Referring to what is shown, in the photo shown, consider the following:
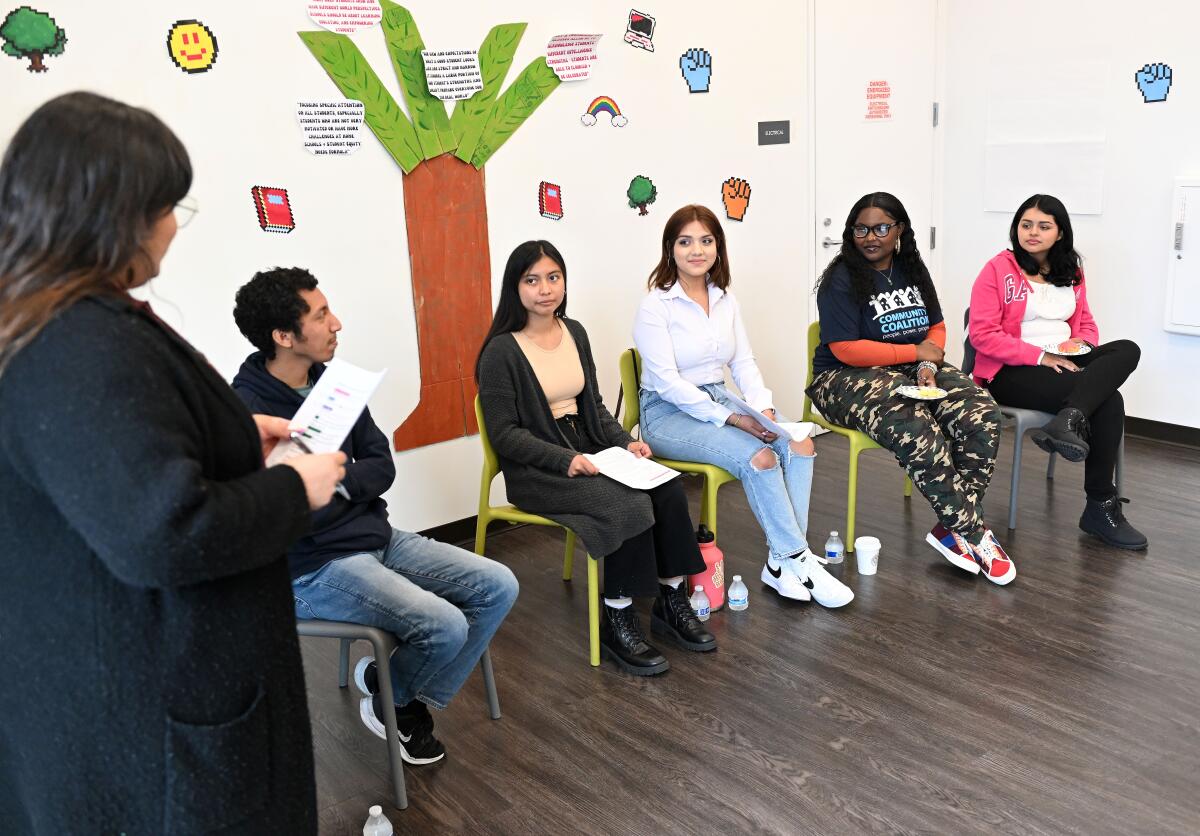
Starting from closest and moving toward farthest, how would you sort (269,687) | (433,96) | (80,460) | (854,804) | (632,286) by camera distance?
(80,460) → (269,687) → (854,804) → (433,96) → (632,286)

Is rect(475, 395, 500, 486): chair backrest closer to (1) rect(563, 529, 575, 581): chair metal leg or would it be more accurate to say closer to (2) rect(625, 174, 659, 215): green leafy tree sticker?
(1) rect(563, 529, 575, 581): chair metal leg

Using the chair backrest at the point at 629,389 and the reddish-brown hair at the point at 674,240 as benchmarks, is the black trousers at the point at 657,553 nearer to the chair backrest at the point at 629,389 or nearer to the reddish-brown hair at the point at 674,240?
the chair backrest at the point at 629,389

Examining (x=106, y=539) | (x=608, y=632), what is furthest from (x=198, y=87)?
(x=106, y=539)

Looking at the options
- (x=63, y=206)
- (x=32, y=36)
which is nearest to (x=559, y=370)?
(x=32, y=36)

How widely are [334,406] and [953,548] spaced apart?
7.67ft

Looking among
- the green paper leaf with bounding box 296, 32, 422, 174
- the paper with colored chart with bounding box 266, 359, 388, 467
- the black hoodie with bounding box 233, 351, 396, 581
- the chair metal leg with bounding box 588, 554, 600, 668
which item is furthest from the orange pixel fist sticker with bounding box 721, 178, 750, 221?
the paper with colored chart with bounding box 266, 359, 388, 467

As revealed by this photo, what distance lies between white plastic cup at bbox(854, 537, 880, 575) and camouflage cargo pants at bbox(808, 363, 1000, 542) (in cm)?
23

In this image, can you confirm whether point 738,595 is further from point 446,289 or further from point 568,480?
point 446,289

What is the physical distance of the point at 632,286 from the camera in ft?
14.2

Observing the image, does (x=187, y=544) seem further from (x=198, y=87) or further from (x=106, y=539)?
(x=198, y=87)

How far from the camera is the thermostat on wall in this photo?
4.47m

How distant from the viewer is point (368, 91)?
11.5 ft

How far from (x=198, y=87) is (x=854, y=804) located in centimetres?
261

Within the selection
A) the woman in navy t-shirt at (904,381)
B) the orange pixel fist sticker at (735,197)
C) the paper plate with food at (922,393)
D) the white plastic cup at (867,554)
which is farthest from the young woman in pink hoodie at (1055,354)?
the orange pixel fist sticker at (735,197)
